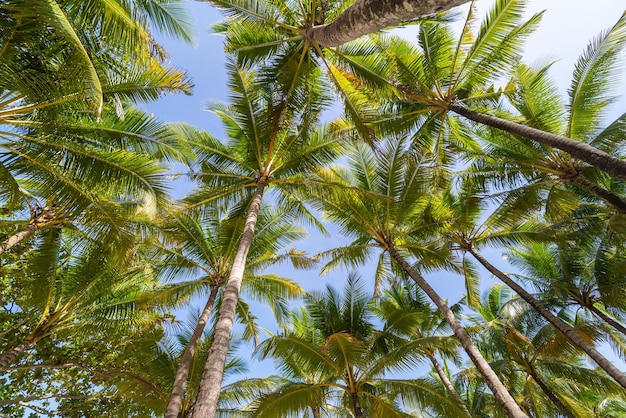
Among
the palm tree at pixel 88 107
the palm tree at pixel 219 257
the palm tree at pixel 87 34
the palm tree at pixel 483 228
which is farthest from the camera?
the palm tree at pixel 483 228

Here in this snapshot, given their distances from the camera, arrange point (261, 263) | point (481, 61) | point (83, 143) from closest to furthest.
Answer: point (83, 143), point (481, 61), point (261, 263)

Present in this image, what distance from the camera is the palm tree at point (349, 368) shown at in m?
9.08

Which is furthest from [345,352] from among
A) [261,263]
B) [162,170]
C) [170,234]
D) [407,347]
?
[162,170]

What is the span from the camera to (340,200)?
10430mm

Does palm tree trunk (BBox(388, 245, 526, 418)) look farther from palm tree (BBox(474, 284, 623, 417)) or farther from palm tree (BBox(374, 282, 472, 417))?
palm tree (BBox(474, 284, 623, 417))

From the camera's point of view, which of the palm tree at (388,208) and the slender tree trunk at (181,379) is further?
the palm tree at (388,208)

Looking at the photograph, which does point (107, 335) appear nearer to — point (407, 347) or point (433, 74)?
point (407, 347)

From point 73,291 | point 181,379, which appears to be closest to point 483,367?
point 181,379

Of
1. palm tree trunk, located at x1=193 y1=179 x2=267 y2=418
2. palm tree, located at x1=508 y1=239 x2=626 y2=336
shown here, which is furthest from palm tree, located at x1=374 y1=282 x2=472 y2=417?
palm tree trunk, located at x1=193 y1=179 x2=267 y2=418

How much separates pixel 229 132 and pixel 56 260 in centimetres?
535

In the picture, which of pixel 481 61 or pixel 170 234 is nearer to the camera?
pixel 481 61

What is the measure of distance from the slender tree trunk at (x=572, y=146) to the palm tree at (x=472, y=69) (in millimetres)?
27

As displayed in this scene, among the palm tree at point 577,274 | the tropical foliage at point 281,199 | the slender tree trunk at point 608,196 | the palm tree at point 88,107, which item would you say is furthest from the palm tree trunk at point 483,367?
the palm tree at point 88,107

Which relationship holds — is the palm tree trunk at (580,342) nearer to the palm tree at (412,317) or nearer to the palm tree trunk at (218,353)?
the palm tree at (412,317)
